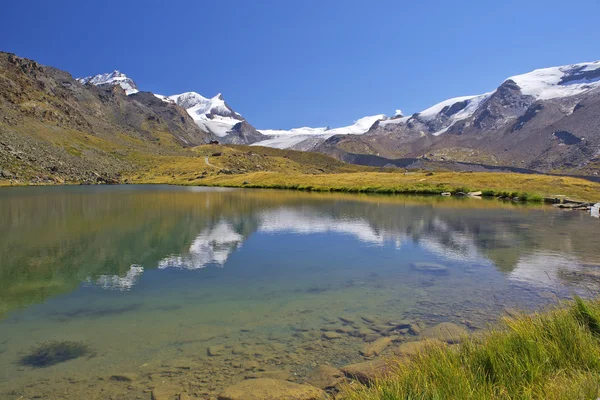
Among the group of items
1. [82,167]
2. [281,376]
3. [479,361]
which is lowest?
[281,376]

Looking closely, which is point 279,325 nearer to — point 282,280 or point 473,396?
point 282,280

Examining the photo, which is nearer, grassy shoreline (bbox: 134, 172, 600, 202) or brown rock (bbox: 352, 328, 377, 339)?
brown rock (bbox: 352, 328, 377, 339)

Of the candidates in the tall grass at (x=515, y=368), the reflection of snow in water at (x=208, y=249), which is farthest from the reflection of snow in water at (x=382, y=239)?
the tall grass at (x=515, y=368)

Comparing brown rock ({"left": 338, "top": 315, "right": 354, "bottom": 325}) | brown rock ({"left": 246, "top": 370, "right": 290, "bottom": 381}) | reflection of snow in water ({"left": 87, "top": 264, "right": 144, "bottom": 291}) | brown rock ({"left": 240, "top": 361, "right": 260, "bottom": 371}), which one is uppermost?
reflection of snow in water ({"left": 87, "top": 264, "right": 144, "bottom": 291})

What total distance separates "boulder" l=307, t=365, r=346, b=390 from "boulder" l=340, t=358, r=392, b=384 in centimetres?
23

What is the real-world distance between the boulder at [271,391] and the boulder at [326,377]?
0.43 meters

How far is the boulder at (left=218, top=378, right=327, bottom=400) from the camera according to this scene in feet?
28.9

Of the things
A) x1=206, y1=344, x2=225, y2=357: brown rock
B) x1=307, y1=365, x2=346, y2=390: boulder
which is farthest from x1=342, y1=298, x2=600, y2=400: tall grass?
x1=206, y1=344, x2=225, y2=357: brown rock

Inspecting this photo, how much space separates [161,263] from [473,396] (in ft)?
67.1

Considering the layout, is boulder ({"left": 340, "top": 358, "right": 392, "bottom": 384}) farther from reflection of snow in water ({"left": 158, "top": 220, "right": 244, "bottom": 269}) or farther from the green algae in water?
reflection of snow in water ({"left": 158, "top": 220, "right": 244, "bottom": 269})

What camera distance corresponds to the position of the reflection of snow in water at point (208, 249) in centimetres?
2312

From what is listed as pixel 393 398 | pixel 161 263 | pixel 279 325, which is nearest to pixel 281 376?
pixel 279 325

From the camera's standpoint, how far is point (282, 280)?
65.1ft

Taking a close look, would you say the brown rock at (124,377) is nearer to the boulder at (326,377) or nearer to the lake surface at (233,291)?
the lake surface at (233,291)
